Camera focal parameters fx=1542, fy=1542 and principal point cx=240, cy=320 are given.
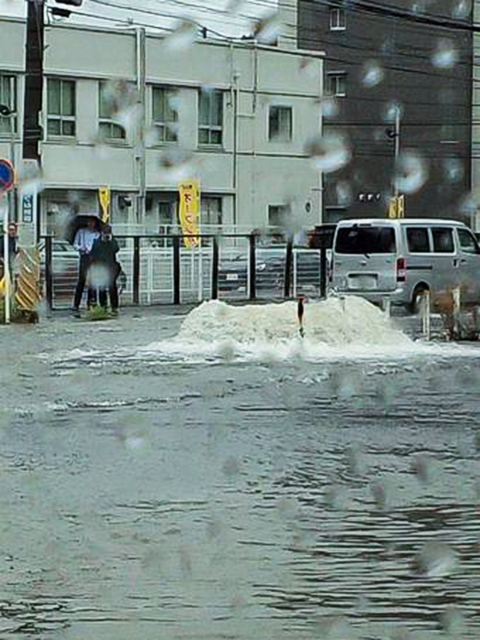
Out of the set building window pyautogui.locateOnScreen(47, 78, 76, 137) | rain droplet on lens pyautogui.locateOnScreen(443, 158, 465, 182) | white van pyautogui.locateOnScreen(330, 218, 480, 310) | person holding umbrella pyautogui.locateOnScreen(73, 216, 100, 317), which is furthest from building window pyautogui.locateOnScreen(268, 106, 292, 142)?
white van pyautogui.locateOnScreen(330, 218, 480, 310)

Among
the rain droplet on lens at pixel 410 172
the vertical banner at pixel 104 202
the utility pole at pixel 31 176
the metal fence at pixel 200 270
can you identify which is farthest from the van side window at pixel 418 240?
the rain droplet on lens at pixel 410 172

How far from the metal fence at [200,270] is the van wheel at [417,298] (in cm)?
546

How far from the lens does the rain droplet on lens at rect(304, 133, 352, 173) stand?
3700 cm

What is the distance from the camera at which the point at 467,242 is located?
2477 cm

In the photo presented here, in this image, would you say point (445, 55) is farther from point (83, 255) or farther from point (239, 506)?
point (239, 506)

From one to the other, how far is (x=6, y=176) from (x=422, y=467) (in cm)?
1265

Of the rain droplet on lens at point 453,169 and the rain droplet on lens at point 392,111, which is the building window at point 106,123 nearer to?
the rain droplet on lens at point 392,111

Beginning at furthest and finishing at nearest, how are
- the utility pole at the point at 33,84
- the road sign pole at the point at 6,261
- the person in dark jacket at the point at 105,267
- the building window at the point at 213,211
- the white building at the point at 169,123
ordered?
the building window at the point at 213,211
the white building at the point at 169,123
the person in dark jacket at the point at 105,267
the road sign pole at the point at 6,261
the utility pole at the point at 33,84

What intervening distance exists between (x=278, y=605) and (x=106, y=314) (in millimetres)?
17686

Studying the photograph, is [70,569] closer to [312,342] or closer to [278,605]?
[278,605]

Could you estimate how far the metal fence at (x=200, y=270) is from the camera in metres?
26.1

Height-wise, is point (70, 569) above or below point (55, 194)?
below

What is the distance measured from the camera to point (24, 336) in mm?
19453

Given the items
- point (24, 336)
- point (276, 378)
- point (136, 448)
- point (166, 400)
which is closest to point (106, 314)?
point (24, 336)
